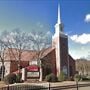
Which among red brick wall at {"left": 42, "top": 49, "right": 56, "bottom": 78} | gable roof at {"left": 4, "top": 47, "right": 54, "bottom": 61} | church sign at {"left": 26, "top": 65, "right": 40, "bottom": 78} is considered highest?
gable roof at {"left": 4, "top": 47, "right": 54, "bottom": 61}

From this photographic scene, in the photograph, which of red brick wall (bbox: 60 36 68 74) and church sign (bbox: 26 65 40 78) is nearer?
church sign (bbox: 26 65 40 78)

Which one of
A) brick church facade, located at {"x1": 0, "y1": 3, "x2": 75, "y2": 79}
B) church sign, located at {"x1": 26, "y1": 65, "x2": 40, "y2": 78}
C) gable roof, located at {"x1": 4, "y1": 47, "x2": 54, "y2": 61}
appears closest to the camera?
church sign, located at {"x1": 26, "y1": 65, "x2": 40, "y2": 78}

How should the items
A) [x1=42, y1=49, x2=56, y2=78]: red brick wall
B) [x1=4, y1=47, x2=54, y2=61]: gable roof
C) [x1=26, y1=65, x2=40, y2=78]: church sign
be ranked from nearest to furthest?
1. [x1=26, y1=65, x2=40, y2=78]: church sign
2. [x1=42, y1=49, x2=56, y2=78]: red brick wall
3. [x1=4, y1=47, x2=54, y2=61]: gable roof

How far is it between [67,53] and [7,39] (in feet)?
48.0

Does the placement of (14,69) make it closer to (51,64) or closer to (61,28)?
(51,64)

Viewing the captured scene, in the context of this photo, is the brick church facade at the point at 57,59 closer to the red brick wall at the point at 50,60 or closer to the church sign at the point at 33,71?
the red brick wall at the point at 50,60

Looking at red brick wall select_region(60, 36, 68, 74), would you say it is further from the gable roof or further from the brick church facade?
the gable roof

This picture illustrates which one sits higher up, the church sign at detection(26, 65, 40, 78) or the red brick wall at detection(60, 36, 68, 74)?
the red brick wall at detection(60, 36, 68, 74)

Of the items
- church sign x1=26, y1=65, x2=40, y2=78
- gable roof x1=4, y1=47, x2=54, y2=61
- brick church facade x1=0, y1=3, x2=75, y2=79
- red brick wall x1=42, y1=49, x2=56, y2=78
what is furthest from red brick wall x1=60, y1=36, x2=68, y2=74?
church sign x1=26, y1=65, x2=40, y2=78

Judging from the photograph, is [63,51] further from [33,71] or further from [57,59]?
[33,71]

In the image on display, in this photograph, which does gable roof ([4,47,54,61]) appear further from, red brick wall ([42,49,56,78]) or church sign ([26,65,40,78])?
church sign ([26,65,40,78])

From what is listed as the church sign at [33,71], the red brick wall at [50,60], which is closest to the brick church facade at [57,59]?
the red brick wall at [50,60]

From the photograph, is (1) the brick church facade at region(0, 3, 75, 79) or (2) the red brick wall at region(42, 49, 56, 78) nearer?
(1) the brick church facade at region(0, 3, 75, 79)

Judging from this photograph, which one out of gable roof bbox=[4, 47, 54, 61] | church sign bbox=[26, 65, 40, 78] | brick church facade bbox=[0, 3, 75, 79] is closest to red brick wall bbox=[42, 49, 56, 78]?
brick church facade bbox=[0, 3, 75, 79]
